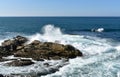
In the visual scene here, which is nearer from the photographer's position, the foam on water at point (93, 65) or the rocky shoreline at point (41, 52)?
the foam on water at point (93, 65)

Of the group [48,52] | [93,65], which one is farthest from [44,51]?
[93,65]

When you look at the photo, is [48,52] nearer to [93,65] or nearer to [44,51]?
[44,51]

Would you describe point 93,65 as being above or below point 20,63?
below

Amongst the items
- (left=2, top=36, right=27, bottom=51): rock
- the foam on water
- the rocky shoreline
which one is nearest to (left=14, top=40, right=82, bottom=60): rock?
the rocky shoreline

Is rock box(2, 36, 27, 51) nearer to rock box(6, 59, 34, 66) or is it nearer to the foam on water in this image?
rock box(6, 59, 34, 66)

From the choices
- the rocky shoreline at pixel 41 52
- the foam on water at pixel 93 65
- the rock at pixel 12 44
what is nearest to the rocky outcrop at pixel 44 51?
the rocky shoreline at pixel 41 52

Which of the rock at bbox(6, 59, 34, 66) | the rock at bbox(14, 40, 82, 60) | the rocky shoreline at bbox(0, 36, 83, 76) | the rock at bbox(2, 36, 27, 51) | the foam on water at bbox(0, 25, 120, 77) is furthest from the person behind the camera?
the rock at bbox(2, 36, 27, 51)

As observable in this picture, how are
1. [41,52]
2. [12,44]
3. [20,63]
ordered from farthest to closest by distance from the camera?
1. [12,44]
2. [41,52]
3. [20,63]

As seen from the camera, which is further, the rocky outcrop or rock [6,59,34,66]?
the rocky outcrop

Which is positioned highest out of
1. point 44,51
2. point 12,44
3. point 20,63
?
point 12,44

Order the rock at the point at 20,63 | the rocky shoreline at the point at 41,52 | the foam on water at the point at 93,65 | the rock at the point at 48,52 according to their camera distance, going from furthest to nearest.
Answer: the rock at the point at 48,52 < the rocky shoreline at the point at 41,52 < the rock at the point at 20,63 < the foam on water at the point at 93,65

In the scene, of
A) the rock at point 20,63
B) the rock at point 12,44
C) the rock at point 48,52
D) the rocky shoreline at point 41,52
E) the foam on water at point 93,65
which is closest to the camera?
the foam on water at point 93,65

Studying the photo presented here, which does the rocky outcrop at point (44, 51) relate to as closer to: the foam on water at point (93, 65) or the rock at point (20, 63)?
the foam on water at point (93, 65)

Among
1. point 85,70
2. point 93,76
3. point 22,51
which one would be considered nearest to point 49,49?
point 22,51
